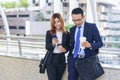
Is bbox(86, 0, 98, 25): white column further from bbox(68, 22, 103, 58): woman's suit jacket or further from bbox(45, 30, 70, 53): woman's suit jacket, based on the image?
bbox(68, 22, 103, 58): woman's suit jacket

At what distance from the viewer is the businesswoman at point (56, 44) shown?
322cm

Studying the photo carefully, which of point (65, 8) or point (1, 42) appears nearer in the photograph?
point (1, 42)

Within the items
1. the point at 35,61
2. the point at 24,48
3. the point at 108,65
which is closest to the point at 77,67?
the point at 108,65

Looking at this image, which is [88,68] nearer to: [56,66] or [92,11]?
[56,66]

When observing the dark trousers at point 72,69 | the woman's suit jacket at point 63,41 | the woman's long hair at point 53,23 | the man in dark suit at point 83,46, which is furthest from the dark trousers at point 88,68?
the woman's long hair at point 53,23

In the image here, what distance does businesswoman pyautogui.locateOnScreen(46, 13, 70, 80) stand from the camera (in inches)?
127

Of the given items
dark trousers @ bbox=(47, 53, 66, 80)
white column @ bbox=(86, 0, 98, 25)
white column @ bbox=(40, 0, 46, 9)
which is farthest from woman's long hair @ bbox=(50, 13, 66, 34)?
white column @ bbox=(86, 0, 98, 25)

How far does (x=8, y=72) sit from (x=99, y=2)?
3035mm

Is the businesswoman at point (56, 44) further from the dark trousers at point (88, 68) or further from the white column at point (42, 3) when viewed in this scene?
the white column at point (42, 3)

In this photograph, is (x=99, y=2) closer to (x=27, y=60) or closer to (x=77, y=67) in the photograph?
(x=27, y=60)

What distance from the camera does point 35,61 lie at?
409 cm

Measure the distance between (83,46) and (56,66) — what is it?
62 centimetres

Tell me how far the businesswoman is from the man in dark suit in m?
0.15

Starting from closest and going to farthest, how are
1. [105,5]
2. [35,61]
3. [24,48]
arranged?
[35,61], [24,48], [105,5]
